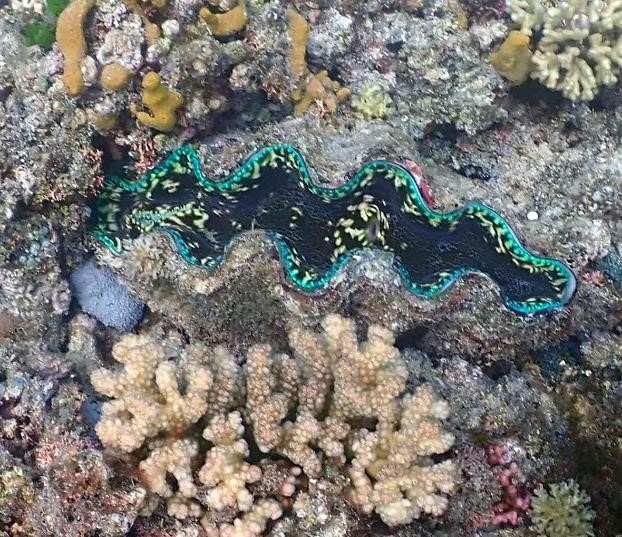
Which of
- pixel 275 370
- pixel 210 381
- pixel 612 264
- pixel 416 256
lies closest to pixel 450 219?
pixel 416 256

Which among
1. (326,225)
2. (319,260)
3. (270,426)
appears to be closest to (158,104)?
(326,225)

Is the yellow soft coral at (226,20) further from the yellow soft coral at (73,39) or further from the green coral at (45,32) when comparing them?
the green coral at (45,32)

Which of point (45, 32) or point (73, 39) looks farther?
point (45, 32)

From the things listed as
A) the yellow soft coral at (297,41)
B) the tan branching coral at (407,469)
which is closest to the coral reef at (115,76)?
the yellow soft coral at (297,41)

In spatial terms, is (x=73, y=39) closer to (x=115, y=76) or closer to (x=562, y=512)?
(x=115, y=76)

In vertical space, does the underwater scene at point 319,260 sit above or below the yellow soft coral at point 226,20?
below

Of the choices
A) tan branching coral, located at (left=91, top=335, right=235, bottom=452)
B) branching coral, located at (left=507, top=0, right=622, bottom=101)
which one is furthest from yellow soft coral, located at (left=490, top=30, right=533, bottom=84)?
tan branching coral, located at (left=91, top=335, right=235, bottom=452)

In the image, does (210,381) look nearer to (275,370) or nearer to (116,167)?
(275,370)
